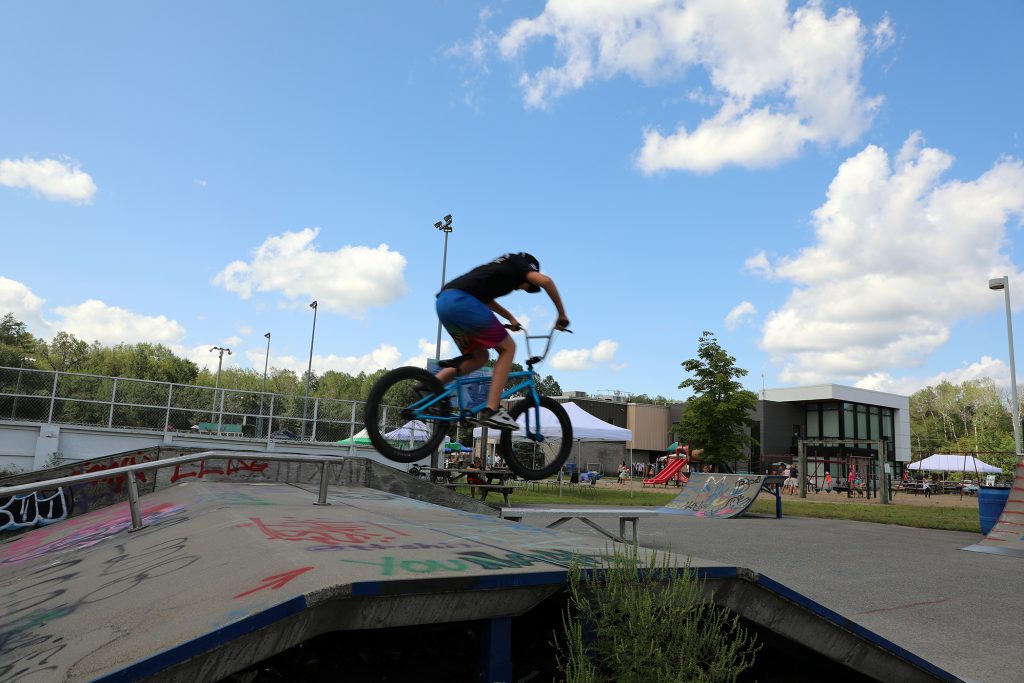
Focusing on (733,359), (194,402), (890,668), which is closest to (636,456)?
(733,359)

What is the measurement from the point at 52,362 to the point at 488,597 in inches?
3370

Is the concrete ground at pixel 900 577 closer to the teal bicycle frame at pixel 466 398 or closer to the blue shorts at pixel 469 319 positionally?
the teal bicycle frame at pixel 466 398

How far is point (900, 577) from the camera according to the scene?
931 centimetres

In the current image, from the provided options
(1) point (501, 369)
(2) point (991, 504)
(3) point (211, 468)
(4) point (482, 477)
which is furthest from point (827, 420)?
(1) point (501, 369)

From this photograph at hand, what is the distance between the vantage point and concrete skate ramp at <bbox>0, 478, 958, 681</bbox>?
2.97 m

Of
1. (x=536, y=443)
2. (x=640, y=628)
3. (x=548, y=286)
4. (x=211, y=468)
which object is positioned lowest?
Answer: (x=640, y=628)

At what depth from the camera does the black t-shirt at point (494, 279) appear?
162 inches

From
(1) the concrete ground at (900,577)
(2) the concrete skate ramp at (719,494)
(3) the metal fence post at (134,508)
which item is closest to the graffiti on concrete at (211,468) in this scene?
(3) the metal fence post at (134,508)

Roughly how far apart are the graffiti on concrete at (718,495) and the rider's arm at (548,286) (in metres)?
14.7

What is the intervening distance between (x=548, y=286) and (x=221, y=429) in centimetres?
1802

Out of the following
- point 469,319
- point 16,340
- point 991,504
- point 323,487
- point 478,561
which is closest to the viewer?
point 478,561

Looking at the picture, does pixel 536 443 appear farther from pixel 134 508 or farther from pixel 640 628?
pixel 134 508

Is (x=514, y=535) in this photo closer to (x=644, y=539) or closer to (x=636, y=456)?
(x=644, y=539)

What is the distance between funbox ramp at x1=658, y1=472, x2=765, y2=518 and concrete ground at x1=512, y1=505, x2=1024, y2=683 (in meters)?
1.90
